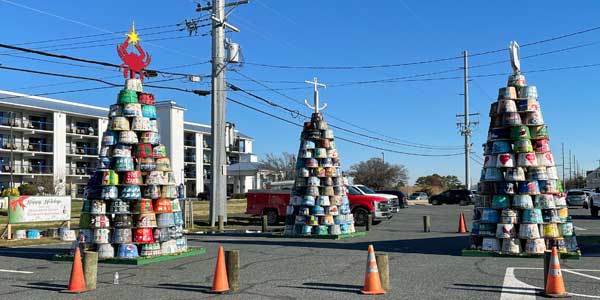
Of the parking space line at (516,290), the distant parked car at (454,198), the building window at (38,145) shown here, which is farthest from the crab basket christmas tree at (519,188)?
the building window at (38,145)

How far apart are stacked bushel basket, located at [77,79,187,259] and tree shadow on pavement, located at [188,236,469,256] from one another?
4204mm

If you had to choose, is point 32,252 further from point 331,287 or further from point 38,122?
point 38,122

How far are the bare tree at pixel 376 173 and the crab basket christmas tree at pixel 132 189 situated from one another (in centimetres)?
7495

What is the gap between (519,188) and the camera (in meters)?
14.3

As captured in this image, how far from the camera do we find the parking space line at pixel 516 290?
8.75 metres

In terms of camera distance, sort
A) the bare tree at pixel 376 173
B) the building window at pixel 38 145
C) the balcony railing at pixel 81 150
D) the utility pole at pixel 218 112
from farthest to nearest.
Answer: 1. the bare tree at pixel 376 173
2. the balcony railing at pixel 81 150
3. the building window at pixel 38 145
4. the utility pole at pixel 218 112

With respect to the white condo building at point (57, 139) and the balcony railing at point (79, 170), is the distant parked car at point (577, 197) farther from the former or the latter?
the balcony railing at point (79, 170)

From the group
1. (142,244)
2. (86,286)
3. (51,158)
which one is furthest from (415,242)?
(51,158)

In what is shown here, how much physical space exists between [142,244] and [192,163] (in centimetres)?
7464

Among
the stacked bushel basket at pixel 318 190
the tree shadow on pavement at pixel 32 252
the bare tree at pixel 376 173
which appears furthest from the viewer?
the bare tree at pixel 376 173

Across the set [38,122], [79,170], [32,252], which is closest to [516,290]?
[32,252]

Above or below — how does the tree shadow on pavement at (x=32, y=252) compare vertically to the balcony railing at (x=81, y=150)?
below

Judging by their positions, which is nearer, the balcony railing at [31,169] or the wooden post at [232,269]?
the wooden post at [232,269]

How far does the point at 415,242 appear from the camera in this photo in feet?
59.8
